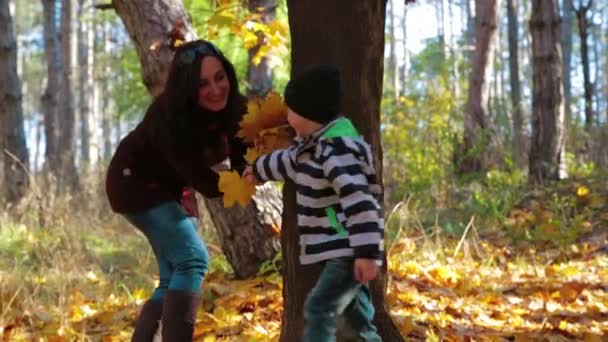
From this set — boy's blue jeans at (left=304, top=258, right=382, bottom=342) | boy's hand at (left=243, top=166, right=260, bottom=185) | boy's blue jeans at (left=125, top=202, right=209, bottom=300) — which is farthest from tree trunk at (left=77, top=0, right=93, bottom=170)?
boy's blue jeans at (left=304, top=258, right=382, bottom=342)

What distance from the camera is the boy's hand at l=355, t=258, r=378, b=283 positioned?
2178 millimetres

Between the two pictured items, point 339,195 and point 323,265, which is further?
point 323,265

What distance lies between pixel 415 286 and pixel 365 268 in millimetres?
2276

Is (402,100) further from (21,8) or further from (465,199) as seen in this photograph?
(21,8)

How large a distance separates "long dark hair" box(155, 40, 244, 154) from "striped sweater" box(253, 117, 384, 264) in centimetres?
54

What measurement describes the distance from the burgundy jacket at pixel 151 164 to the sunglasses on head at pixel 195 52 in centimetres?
19

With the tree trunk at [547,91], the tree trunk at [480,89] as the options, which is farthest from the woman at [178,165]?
the tree trunk at [480,89]

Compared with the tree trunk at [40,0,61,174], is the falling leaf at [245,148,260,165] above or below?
below

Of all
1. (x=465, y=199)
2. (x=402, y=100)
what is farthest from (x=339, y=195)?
(x=402, y=100)

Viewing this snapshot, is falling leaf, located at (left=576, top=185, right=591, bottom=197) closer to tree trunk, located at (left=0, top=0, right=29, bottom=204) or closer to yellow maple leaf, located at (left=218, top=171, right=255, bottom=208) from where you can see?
yellow maple leaf, located at (left=218, top=171, right=255, bottom=208)

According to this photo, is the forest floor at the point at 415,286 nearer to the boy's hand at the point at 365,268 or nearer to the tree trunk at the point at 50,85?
the boy's hand at the point at 365,268

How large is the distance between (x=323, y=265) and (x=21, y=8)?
129 feet

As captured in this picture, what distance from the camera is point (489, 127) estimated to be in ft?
30.4

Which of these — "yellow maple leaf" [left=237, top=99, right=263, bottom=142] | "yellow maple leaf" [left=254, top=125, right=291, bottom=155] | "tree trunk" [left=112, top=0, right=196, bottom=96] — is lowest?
"yellow maple leaf" [left=254, top=125, right=291, bottom=155]
